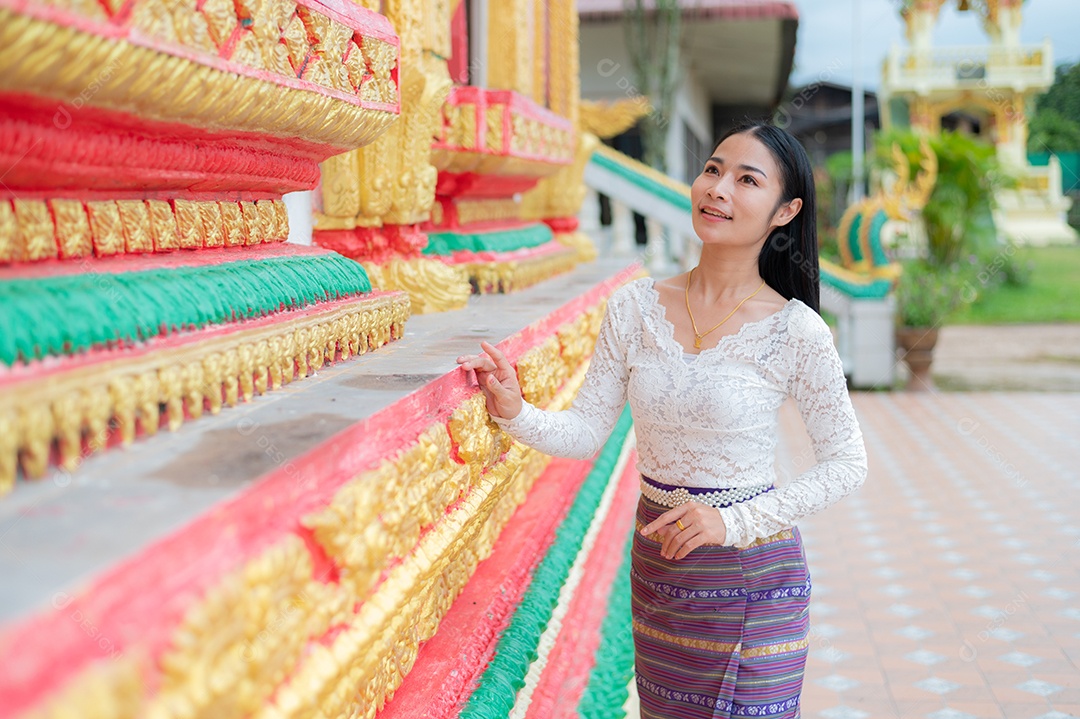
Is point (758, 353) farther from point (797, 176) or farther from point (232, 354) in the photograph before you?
point (232, 354)

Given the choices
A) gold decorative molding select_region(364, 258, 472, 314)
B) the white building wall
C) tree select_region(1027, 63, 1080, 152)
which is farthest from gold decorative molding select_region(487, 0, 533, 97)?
tree select_region(1027, 63, 1080, 152)

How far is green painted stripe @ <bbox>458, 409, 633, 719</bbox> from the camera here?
1.78 m

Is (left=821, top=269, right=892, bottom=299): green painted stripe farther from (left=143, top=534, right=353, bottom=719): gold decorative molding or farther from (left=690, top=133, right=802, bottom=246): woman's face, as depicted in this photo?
(left=143, top=534, right=353, bottom=719): gold decorative molding

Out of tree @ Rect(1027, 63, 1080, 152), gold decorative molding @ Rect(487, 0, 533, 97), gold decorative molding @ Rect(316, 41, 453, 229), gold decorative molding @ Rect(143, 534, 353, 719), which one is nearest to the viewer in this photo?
gold decorative molding @ Rect(143, 534, 353, 719)

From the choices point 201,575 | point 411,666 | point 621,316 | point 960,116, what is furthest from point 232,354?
point 960,116

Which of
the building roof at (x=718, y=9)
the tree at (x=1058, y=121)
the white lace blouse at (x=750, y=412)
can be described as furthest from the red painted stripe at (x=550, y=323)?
the tree at (x=1058, y=121)

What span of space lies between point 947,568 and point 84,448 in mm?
3515

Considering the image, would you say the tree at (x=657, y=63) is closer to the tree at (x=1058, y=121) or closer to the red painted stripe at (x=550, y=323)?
the red painted stripe at (x=550, y=323)

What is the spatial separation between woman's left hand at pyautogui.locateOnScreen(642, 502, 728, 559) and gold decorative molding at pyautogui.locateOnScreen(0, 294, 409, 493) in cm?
61

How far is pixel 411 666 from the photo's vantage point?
1.63 meters

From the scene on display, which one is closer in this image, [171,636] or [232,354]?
[171,636]

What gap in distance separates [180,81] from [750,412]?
0.99 metres

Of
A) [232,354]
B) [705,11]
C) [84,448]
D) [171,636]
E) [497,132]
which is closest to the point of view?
[171,636]

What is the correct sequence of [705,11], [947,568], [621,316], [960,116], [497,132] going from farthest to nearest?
[960,116] → [705,11] → [947,568] → [497,132] → [621,316]
